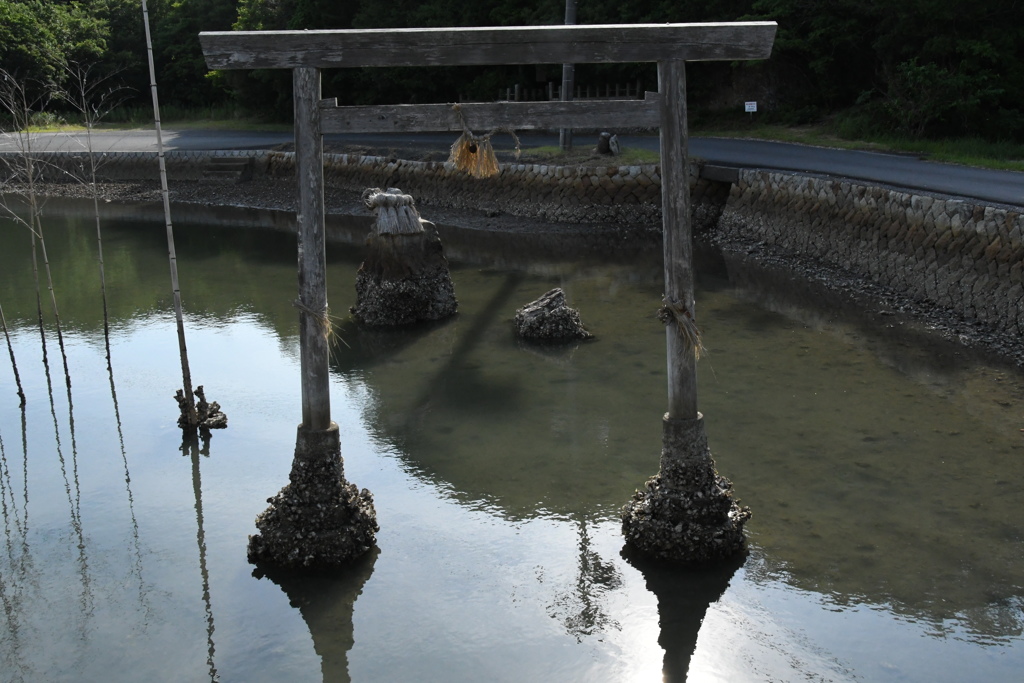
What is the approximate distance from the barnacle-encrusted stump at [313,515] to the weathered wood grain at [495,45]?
2380 millimetres

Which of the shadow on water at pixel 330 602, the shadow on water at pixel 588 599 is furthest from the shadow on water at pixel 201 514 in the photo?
the shadow on water at pixel 588 599

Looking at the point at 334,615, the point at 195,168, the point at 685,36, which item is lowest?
the point at 334,615

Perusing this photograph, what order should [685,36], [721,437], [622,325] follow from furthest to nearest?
[622,325]
[721,437]
[685,36]

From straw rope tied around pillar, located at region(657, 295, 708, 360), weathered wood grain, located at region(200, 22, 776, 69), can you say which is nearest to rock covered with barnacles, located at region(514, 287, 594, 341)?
straw rope tied around pillar, located at region(657, 295, 708, 360)

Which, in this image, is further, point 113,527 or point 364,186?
point 364,186

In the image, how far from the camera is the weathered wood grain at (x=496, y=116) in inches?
243

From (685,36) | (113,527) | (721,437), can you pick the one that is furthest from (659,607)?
(113,527)

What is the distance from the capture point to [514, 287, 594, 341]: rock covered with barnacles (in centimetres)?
1135

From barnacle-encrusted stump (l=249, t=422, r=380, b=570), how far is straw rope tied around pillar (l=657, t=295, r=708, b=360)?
7.58ft

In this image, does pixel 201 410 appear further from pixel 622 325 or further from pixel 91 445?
pixel 622 325

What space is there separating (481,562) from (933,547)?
3.13m

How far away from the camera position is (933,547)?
6.63 metres

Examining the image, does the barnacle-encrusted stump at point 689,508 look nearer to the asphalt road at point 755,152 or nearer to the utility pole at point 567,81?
the asphalt road at point 755,152

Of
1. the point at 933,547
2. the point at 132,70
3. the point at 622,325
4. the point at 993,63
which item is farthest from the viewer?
the point at 132,70
